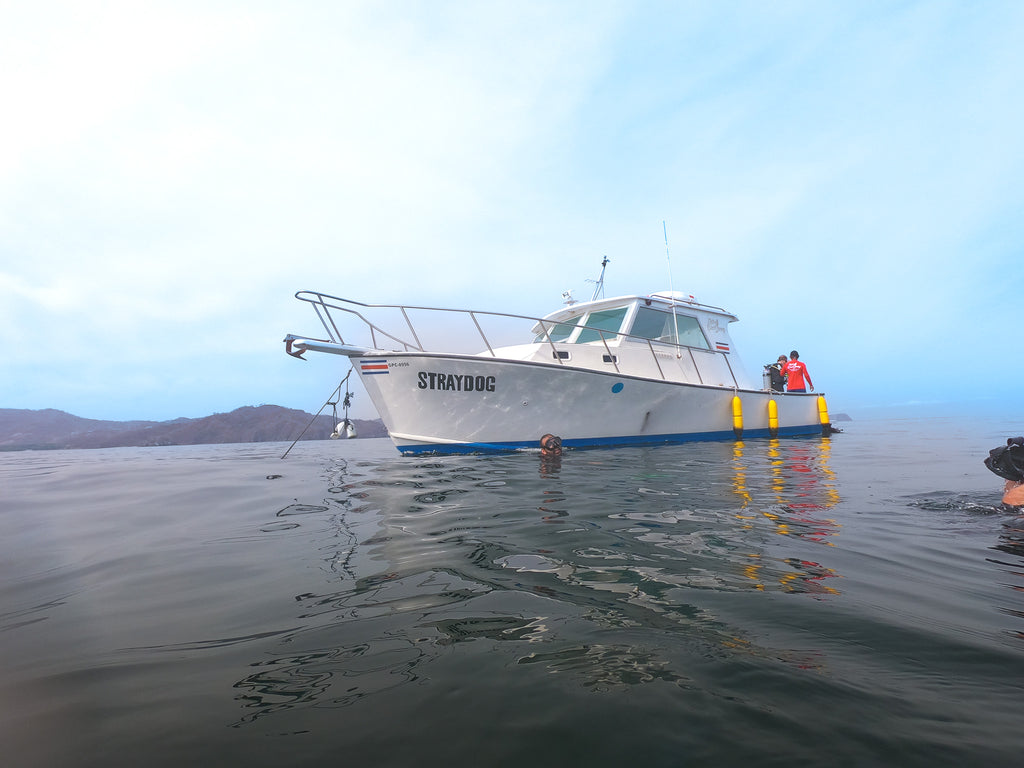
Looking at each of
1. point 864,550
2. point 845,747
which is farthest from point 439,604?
point 864,550

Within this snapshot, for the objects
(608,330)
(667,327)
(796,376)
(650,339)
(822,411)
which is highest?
(667,327)

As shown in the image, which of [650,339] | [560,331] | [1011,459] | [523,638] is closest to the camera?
[523,638]

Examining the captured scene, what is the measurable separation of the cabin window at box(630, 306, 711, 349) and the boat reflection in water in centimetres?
621

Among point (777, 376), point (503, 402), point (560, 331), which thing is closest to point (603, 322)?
point (560, 331)

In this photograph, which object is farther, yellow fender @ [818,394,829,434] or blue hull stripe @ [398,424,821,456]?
yellow fender @ [818,394,829,434]

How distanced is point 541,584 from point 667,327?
9757 millimetres

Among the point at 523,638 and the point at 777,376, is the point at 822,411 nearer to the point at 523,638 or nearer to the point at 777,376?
the point at 777,376

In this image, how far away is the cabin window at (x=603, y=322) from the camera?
10512 millimetres

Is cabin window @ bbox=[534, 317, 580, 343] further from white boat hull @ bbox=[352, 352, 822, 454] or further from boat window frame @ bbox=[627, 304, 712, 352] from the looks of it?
white boat hull @ bbox=[352, 352, 822, 454]

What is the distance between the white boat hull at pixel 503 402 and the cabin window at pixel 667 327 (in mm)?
1360

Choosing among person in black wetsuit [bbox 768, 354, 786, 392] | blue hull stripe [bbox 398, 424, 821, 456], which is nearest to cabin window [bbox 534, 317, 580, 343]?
blue hull stripe [bbox 398, 424, 821, 456]

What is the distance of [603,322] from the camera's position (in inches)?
428

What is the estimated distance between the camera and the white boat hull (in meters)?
8.28

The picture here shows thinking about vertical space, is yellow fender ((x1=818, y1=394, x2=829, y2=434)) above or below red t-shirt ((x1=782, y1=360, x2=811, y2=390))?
below
